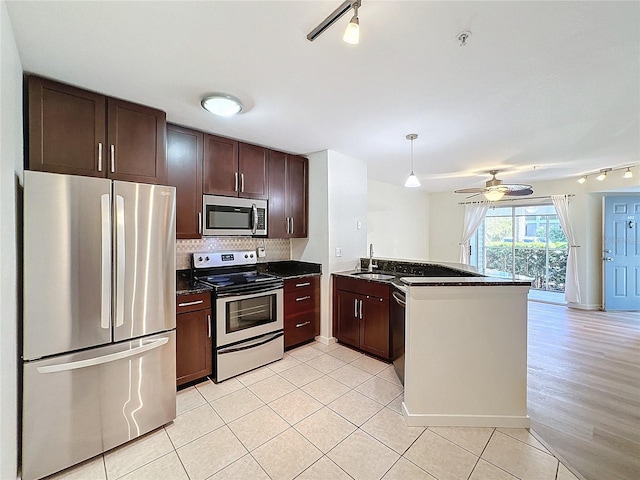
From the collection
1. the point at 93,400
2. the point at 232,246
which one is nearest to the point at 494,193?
the point at 232,246

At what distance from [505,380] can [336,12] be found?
2596 mm

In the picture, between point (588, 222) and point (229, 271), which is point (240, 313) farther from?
point (588, 222)

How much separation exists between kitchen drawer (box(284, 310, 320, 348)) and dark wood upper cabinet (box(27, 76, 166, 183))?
209 cm

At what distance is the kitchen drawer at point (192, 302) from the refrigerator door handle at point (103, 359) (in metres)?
0.41

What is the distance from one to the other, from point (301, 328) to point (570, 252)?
5.51 metres

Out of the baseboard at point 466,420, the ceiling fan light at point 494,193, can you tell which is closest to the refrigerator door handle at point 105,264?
the baseboard at point 466,420

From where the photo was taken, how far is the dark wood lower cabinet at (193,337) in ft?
7.98

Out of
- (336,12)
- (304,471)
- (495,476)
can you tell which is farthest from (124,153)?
(495,476)

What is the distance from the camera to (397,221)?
6367 mm

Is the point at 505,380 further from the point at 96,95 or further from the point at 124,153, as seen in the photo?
the point at 96,95

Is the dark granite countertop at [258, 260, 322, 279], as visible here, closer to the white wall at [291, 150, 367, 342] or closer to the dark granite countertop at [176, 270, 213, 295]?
the white wall at [291, 150, 367, 342]

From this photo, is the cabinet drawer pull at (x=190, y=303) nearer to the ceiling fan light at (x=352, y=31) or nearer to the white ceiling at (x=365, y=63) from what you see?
the white ceiling at (x=365, y=63)

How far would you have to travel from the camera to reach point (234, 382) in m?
2.65

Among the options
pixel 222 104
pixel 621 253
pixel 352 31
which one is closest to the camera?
pixel 352 31
